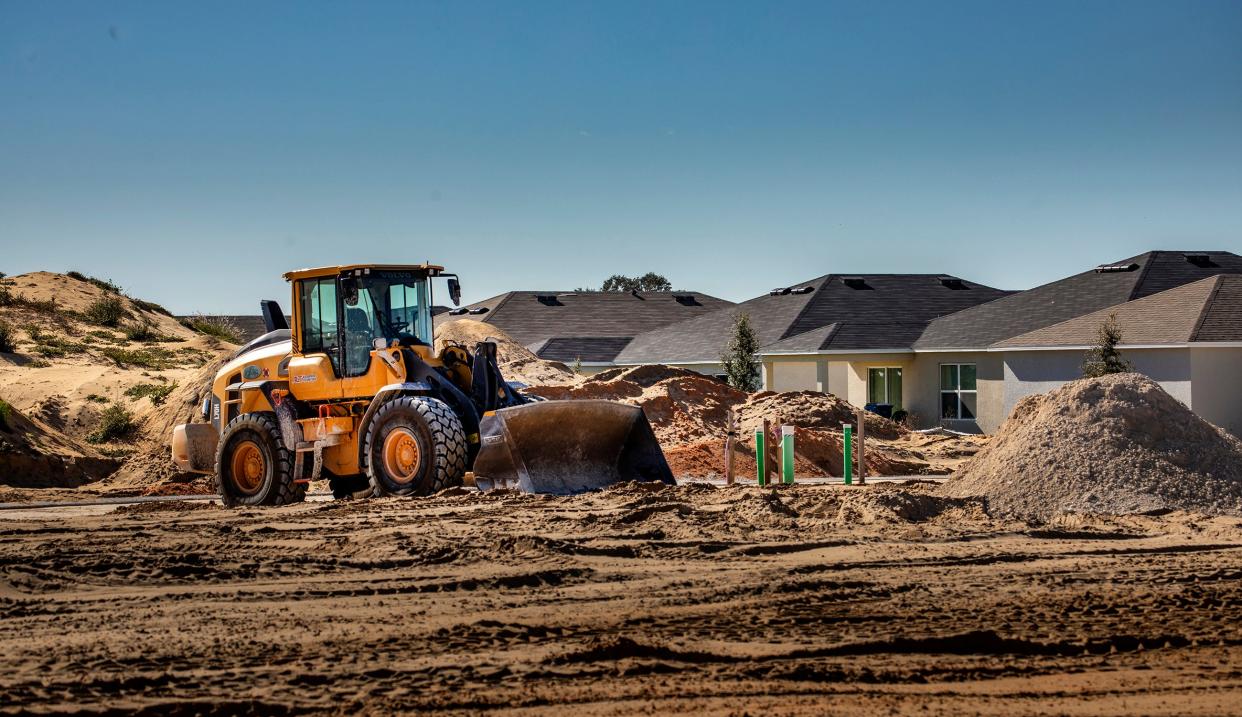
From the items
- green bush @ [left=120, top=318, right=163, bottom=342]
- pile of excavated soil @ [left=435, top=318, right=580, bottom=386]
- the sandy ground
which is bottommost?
the sandy ground

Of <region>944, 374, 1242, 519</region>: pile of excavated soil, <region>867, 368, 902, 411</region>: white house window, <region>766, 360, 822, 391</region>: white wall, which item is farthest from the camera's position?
<region>766, 360, 822, 391</region>: white wall

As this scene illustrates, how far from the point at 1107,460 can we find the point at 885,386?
26294 mm

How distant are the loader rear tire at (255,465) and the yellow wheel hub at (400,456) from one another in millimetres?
1821

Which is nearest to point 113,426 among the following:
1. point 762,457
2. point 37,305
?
point 37,305

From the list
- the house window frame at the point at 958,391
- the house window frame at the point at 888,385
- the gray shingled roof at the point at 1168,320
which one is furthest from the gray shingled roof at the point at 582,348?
the gray shingled roof at the point at 1168,320

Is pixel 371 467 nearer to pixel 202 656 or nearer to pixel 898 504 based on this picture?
pixel 898 504

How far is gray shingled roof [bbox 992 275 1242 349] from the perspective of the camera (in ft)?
98.6

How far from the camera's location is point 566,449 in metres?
16.1

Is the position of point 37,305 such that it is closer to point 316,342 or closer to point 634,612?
point 316,342

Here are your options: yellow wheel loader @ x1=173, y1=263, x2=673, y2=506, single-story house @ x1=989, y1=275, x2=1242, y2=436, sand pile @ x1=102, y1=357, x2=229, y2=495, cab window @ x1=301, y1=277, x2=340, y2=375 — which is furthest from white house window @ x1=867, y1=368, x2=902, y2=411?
cab window @ x1=301, y1=277, x2=340, y2=375

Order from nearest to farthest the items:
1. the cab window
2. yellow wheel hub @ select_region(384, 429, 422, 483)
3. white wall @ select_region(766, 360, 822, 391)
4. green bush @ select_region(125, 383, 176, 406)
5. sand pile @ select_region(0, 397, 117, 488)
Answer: yellow wheel hub @ select_region(384, 429, 422, 483)
the cab window
sand pile @ select_region(0, 397, 117, 488)
green bush @ select_region(125, 383, 176, 406)
white wall @ select_region(766, 360, 822, 391)

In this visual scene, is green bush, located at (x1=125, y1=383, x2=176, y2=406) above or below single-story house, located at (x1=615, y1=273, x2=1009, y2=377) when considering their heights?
below

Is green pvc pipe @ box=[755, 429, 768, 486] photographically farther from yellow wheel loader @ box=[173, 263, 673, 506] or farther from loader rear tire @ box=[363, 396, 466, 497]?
loader rear tire @ box=[363, 396, 466, 497]

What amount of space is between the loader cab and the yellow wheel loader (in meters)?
0.02
